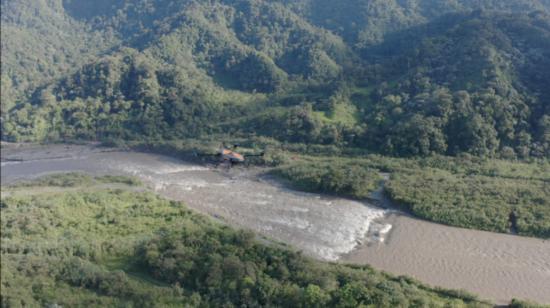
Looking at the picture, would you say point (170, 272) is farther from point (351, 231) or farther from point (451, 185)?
point (451, 185)

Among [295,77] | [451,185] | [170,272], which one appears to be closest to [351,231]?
[451,185]

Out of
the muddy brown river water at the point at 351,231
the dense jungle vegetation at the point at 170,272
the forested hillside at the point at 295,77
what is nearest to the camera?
the dense jungle vegetation at the point at 170,272

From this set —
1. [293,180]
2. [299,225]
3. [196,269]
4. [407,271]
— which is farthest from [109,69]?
[407,271]

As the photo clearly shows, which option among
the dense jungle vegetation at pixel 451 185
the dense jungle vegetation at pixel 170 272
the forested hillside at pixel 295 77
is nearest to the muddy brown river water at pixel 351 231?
the dense jungle vegetation at pixel 451 185

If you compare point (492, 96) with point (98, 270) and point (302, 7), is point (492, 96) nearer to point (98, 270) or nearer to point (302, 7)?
point (98, 270)

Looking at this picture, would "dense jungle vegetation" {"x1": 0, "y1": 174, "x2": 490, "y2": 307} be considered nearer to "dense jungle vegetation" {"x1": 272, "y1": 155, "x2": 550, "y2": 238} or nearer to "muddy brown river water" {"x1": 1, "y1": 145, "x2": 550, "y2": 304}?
"muddy brown river water" {"x1": 1, "y1": 145, "x2": 550, "y2": 304}

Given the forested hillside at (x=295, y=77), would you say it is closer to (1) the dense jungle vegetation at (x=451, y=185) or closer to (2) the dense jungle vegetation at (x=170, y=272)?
(1) the dense jungle vegetation at (x=451, y=185)
